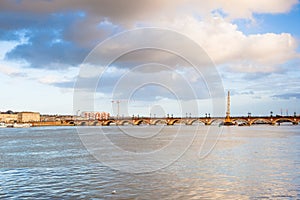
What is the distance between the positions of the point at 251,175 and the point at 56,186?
13.9 metres

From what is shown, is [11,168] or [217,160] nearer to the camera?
[11,168]

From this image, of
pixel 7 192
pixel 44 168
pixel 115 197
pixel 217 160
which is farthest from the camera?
pixel 217 160

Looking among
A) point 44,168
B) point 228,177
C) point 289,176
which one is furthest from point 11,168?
point 289,176

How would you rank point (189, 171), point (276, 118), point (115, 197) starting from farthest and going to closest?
point (276, 118)
point (189, 171)
point (115, 197)

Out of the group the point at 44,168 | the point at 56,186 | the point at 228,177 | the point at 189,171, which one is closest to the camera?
the point at 56,186

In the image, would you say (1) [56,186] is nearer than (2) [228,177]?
Yes

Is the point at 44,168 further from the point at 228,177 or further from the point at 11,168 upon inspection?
the point at 228,177

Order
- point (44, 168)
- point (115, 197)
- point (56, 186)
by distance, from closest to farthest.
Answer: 1. point (115, 197)
2. point (56, 186)
3. point (44, 168)

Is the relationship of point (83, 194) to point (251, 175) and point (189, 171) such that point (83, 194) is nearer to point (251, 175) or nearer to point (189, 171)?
point (189, 171)

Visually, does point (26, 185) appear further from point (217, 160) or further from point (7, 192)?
point (217, 160)

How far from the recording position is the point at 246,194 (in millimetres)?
18688

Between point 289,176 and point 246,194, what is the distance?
6985 millimetres

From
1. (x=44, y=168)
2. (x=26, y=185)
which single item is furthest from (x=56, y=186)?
(x=44, y=168)

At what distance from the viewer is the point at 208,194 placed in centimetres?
1878
